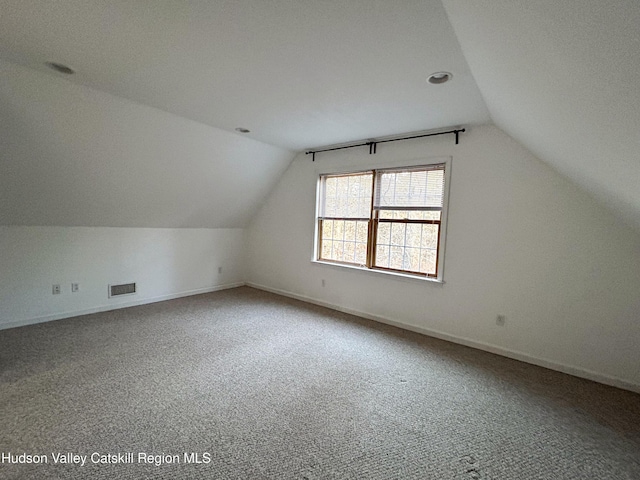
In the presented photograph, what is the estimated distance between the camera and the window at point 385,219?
3.54m

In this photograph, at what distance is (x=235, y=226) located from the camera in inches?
220

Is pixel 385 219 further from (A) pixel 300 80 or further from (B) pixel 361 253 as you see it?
(A) pixel 300 80

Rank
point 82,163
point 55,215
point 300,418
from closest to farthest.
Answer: point 300,418 < point 82,163 < point 55,215

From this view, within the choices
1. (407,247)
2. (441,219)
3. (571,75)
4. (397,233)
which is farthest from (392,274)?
(571,75)

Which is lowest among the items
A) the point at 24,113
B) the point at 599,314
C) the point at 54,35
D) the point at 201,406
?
the point at 201,406

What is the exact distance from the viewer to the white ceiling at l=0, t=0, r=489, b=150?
156 centimetres

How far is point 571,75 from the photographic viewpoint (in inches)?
47.6

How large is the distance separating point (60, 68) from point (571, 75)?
3289 mm

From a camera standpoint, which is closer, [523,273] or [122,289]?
[523,273]

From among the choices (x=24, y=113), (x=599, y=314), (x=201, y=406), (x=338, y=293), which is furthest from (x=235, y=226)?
(x=599, y=314)

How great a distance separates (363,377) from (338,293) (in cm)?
190

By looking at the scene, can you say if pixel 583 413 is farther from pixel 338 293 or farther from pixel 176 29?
pixel 176 29

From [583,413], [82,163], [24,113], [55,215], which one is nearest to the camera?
[583,413]

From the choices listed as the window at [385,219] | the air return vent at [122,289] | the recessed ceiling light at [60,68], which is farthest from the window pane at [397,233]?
the air return vent at [122,289]
